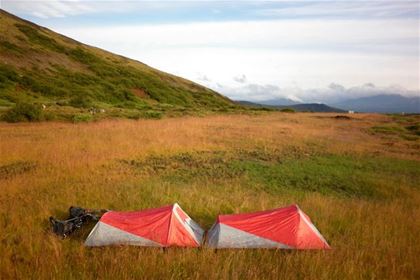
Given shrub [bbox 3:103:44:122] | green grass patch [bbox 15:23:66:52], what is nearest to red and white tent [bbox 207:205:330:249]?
shrub [bbox 3:103:44:122]

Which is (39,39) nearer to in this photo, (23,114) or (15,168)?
(23,114)

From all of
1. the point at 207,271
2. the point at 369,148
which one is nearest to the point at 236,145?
the point at 369,148

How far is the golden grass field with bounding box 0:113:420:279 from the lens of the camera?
18.7 feet

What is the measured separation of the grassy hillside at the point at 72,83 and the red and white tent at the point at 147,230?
2249cm

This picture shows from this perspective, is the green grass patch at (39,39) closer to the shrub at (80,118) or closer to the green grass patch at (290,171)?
the shrub at (80,118)

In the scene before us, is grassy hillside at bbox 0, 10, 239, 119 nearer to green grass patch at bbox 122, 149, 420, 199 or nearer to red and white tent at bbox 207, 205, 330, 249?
green grass patch at bbox 122, 149, 420, 199

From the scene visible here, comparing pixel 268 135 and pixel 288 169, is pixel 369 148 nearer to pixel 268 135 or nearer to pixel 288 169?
pixel 268 135

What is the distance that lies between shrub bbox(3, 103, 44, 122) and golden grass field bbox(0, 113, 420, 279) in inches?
157

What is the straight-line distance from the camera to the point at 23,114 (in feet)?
A: 85.9

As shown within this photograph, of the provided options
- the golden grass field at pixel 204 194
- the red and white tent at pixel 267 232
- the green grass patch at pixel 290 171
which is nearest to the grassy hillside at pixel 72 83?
the golden grass field at pixel 204 194

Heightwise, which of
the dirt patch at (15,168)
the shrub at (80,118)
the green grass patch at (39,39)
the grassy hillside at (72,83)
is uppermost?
the green grass patch at (39,39)

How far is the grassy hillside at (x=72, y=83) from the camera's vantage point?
3981 centimetres

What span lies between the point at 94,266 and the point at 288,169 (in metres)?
10.3

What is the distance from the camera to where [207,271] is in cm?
546
